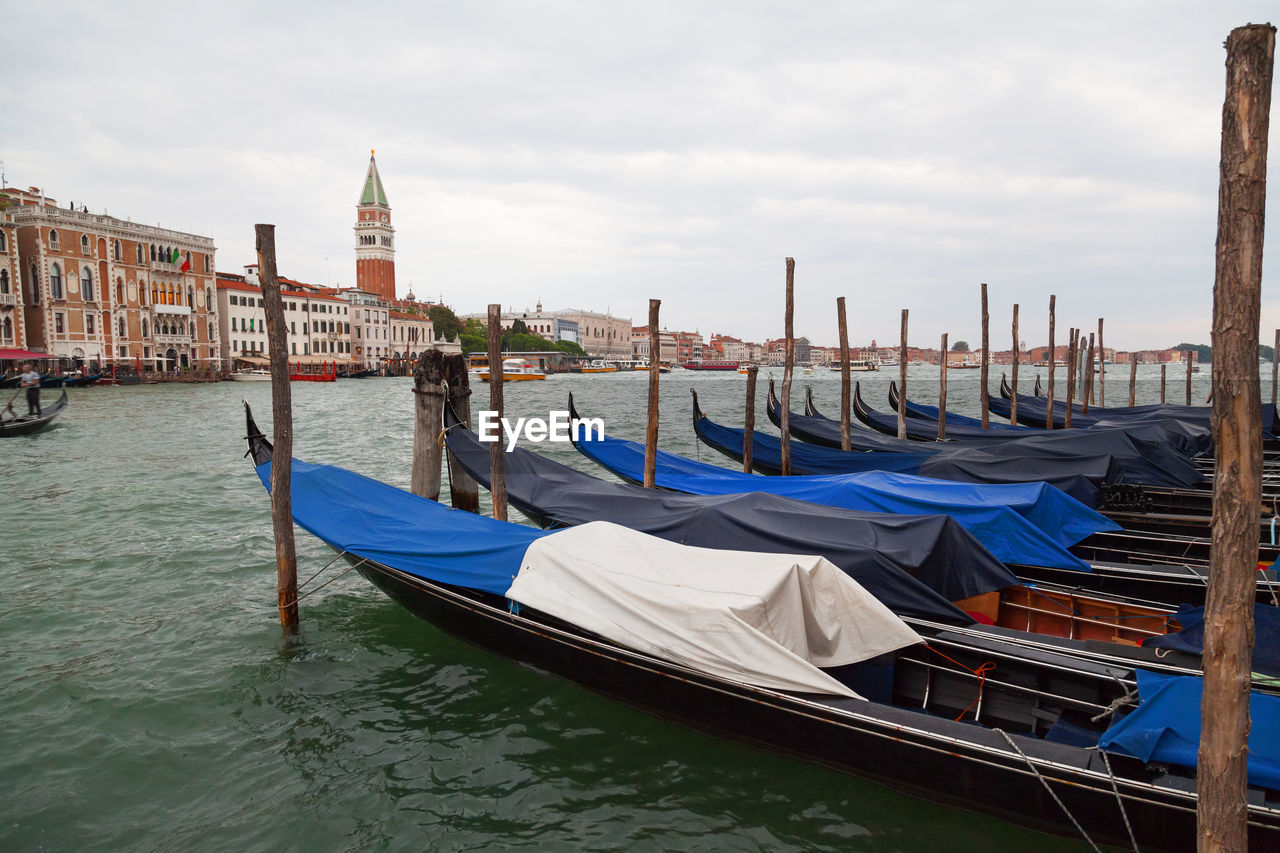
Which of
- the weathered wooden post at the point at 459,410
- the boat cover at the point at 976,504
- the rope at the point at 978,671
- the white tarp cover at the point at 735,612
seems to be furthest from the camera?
the weathered wooden post at the point at 459,410

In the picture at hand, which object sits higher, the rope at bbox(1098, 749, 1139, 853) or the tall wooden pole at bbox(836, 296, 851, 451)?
the tall wooden pole at bbox(836, 296, 851, 451)

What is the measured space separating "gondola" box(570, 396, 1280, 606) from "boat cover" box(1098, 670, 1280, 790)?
7.36ft

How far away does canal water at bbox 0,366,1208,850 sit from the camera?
3.89 metres

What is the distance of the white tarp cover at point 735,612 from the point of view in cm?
424

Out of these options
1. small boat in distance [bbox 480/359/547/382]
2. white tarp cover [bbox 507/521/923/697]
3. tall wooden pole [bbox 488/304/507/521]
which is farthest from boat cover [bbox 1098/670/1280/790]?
small boat in distance [bbox 480/359/547/382]

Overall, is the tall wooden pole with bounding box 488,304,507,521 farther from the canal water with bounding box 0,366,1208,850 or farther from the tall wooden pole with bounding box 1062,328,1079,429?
the tall wooden pole with bounding box 1062,328,1079,429

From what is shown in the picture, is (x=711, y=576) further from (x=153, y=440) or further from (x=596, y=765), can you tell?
(x=153, y=440)

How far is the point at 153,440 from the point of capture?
19406mm

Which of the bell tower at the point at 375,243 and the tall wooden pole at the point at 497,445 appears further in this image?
the bell tower at the point at 375,243

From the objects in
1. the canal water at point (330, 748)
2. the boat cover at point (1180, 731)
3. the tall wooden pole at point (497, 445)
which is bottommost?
the canal water at point (330, 748)

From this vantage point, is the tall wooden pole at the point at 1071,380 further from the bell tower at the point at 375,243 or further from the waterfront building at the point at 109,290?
the bell tower at the point at 375,243

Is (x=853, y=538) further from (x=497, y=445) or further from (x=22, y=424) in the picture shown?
(x=22, y=424)

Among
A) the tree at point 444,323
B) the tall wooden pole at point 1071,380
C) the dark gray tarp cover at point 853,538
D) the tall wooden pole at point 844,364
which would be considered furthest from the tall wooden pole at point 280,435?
the tree at point 444,323

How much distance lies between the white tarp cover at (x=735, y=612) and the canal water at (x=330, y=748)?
2.15 ft
